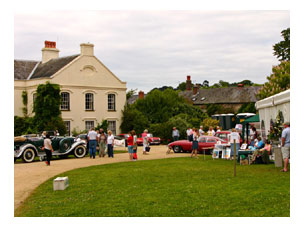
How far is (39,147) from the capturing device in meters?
25.3

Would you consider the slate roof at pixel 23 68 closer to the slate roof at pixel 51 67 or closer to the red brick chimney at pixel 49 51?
the slate roof at pixel 51 67

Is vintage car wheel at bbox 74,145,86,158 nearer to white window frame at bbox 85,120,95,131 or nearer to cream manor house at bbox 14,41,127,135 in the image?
cream manor house at bbox 14,41,127,135

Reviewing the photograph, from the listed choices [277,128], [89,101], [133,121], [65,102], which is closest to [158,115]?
[133,121]

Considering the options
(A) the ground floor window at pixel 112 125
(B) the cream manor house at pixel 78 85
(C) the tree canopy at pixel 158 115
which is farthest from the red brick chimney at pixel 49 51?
(C) the tree canopy at pixel 158 115

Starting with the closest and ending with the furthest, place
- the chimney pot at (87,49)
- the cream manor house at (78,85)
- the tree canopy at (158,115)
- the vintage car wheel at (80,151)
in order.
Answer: the vintage car wheel at (80,151), the cream manor house at (78,85), the chimney pot at (87,49), the tree canopy at (158,115)

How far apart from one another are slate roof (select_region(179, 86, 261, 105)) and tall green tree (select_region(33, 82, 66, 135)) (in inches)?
1774

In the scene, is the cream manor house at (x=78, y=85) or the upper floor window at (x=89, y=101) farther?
the upper floor window at (x=89, y=101)

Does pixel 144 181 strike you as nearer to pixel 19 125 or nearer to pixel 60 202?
pixel 60 202

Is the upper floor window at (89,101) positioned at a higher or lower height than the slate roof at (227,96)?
lower

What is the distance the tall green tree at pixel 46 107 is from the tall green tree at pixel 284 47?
2498 centimetres

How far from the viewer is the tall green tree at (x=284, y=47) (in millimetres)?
49219

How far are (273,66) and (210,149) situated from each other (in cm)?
2069

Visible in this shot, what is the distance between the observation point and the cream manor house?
41.5m

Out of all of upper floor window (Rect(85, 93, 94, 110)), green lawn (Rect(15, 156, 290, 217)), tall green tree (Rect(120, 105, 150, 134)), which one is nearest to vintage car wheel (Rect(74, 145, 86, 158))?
green lawn (Rect(15, 156, 290, 217))
